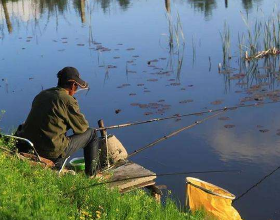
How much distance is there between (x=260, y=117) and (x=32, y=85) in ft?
17.0

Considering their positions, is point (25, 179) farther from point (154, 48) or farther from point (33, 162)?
point (154, 48)

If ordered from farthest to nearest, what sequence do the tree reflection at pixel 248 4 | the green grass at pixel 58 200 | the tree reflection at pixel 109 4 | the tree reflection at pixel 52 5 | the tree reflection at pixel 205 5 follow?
the tree reflection at pixel 52 5
the tree reflection at pixel 109 4
the tree reflection at pixel 205 5
the tree reflection at pixel 248 4
the green grass at pixel 58 200

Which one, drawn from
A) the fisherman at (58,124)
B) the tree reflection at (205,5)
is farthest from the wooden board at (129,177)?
the tree reflection at (205,5)

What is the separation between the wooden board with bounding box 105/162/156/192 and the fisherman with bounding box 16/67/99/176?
31 cm

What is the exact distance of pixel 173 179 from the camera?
700cm

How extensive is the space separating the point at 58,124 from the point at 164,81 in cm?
584

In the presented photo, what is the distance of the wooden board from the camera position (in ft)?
18.8

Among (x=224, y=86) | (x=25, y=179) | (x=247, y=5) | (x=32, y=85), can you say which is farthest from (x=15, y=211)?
(x=247, y=5)

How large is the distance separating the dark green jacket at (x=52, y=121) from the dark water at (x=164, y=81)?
174cm

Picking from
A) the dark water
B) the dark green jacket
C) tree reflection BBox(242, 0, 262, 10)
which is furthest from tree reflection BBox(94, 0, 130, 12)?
the dark green jacket

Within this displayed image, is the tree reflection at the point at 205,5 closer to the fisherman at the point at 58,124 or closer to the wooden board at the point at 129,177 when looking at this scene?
the wooden board at the point at 129,177

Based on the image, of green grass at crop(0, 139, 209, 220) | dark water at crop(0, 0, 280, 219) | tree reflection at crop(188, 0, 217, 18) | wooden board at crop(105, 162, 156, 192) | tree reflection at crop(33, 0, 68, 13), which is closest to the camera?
green grass at crop(0, 139, 209, 220)

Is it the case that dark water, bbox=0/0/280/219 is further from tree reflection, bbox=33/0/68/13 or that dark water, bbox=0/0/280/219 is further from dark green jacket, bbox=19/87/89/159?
dark green jacket, bbox=19/87/89/159

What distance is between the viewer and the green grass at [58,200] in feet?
13.0
